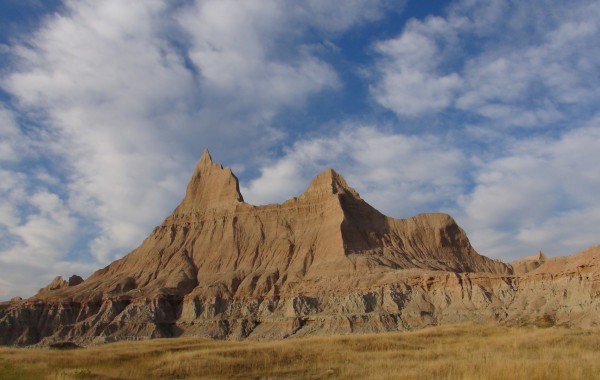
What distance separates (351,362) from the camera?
22.7 m

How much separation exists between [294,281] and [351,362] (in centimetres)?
7440

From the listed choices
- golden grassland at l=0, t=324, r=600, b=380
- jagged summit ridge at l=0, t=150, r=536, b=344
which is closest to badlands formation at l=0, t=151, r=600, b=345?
jagged summit ridge at l=0, t=150, r=536, b=344

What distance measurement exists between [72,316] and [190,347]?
74.8 metres

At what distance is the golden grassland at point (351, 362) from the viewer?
16.5 meters

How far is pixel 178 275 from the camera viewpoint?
10700 centimetres

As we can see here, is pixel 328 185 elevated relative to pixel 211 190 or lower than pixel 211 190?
lower

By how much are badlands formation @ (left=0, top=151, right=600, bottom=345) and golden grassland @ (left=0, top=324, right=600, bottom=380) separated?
38.3 metres

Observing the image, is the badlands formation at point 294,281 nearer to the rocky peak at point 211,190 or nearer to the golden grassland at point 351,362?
the rocky peak at point 211,190

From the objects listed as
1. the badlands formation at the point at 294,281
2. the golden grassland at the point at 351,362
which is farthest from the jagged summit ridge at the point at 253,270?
the golden grassland at the point at 351,362

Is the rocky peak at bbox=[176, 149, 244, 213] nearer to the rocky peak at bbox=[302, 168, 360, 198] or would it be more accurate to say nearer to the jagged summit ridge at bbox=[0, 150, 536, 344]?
the jagged summit ridge at bbox=[0, 150, 536, 344]

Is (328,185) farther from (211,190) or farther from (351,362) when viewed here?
(351,362)

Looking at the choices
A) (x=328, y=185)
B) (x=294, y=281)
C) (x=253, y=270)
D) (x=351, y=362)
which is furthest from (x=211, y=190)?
(x=351, y=362)

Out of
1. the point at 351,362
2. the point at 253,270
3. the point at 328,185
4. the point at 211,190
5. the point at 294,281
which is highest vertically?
the point at 211,190

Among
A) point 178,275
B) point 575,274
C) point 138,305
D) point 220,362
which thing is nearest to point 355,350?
point 220,362
